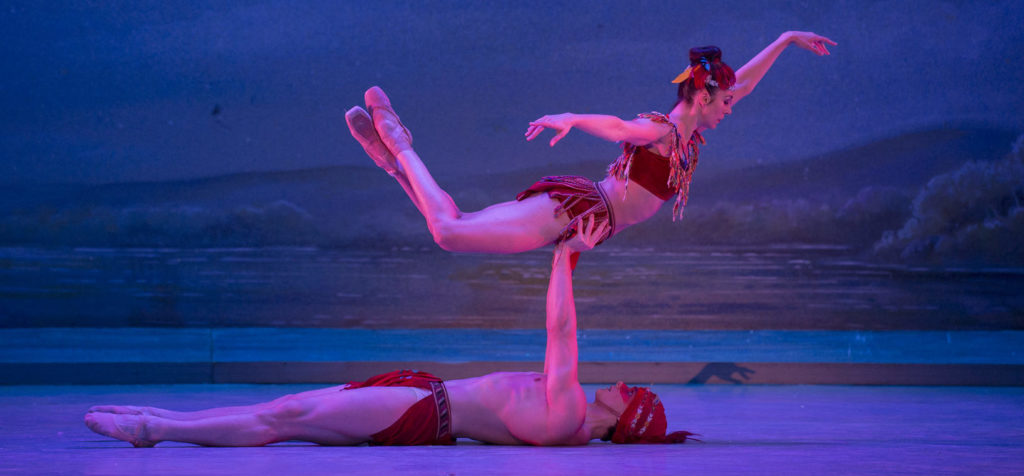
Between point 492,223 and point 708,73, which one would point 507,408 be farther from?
point 708,73

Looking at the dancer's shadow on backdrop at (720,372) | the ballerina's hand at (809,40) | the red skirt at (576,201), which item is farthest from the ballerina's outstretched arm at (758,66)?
the dancer's shadow on backdrop at (720,372)

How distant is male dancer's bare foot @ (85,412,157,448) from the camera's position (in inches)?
102

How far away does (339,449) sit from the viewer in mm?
2598

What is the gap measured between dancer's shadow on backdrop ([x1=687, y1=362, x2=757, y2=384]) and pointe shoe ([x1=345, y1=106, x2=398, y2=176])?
8.79 ft

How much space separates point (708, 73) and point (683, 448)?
1.33 meters

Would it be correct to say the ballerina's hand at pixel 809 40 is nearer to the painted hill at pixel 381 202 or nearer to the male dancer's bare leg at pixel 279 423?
the male dancer's bare leg at pixel 279 423

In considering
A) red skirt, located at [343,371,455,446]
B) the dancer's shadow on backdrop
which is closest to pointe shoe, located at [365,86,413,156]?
red skirt, located at [343,371,455,446]

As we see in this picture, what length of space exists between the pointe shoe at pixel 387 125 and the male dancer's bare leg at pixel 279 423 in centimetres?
102

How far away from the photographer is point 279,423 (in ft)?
8.66

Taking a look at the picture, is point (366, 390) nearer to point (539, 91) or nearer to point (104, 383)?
point (104, 383)

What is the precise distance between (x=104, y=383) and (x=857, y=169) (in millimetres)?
5797

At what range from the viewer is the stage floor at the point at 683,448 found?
224cm

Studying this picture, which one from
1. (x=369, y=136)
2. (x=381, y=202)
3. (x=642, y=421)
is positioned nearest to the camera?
(x=642, y=421)

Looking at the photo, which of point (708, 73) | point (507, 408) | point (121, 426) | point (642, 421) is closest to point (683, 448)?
point (642, 421)
